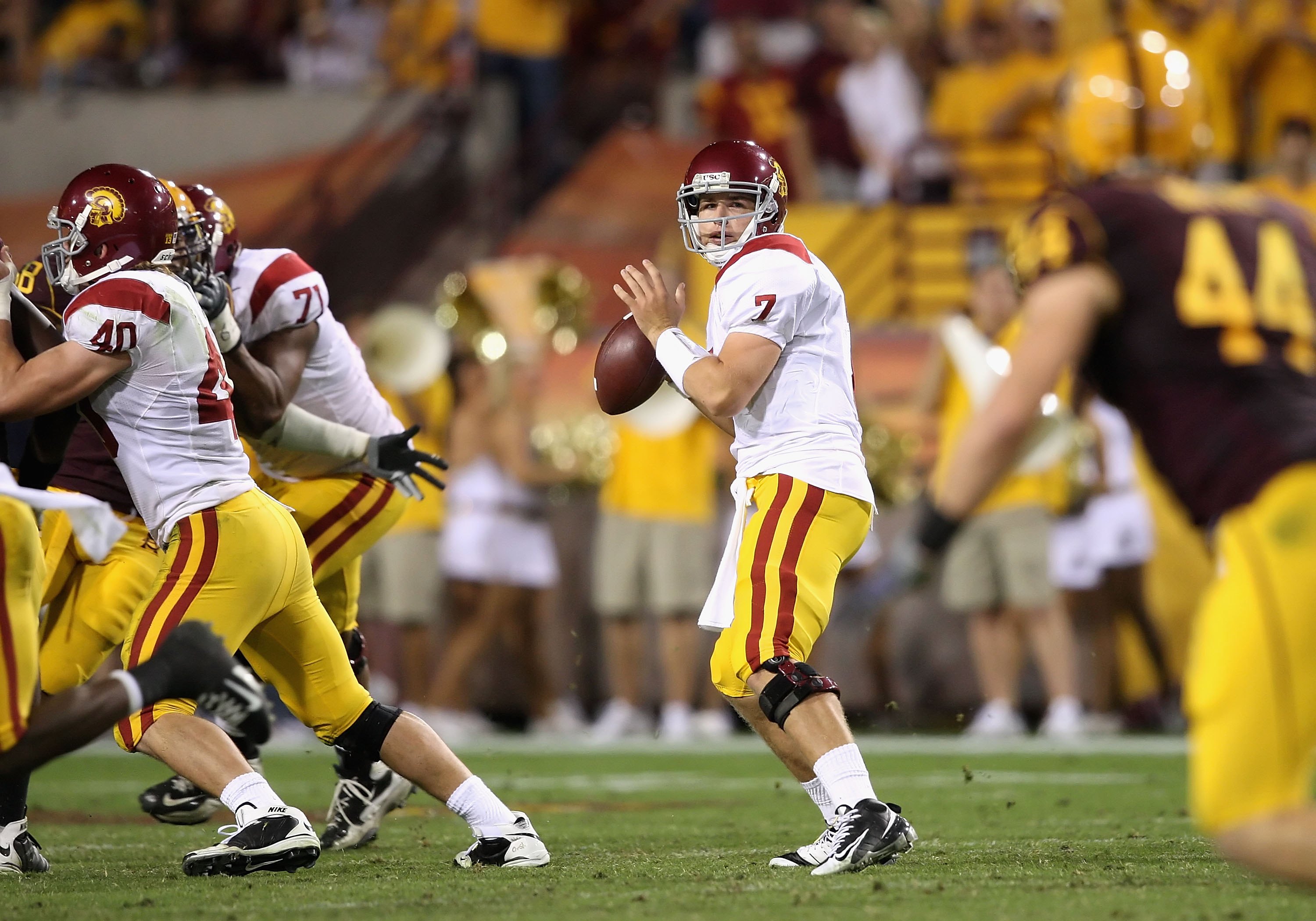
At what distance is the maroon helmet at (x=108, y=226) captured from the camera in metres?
4.14

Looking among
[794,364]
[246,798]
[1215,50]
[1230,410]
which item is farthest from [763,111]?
[1230,410]

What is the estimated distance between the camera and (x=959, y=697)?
937cm

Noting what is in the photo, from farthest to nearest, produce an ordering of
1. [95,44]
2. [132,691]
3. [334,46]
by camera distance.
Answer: [334,46] < [95,44] < [132,691]

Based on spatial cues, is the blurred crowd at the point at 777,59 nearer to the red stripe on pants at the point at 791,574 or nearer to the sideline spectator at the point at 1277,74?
the sideline spectator at the point at 1277,74

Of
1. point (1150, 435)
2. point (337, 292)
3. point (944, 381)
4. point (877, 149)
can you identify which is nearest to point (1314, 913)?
point (1150, 435)

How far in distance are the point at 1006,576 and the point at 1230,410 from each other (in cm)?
570

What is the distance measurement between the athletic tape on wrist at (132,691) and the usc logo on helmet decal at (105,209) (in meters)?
1.18

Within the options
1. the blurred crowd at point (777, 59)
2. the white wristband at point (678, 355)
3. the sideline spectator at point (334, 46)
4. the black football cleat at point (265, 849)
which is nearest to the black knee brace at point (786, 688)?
the white wristband at point (678, 355)

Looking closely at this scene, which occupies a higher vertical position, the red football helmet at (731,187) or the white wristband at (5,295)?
the red football helmet at (731,187)

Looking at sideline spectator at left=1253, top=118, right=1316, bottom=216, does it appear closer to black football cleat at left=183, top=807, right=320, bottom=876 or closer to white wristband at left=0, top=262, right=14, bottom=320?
black football cleat at left=183, top=807, right=320, bottom=876

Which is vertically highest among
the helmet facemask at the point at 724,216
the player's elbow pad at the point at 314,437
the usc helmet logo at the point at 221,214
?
the usc helmet logo at the point at 221,214

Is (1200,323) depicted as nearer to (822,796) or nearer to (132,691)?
(822,796)

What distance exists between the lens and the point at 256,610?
4086 mm

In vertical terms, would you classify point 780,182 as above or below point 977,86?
below
